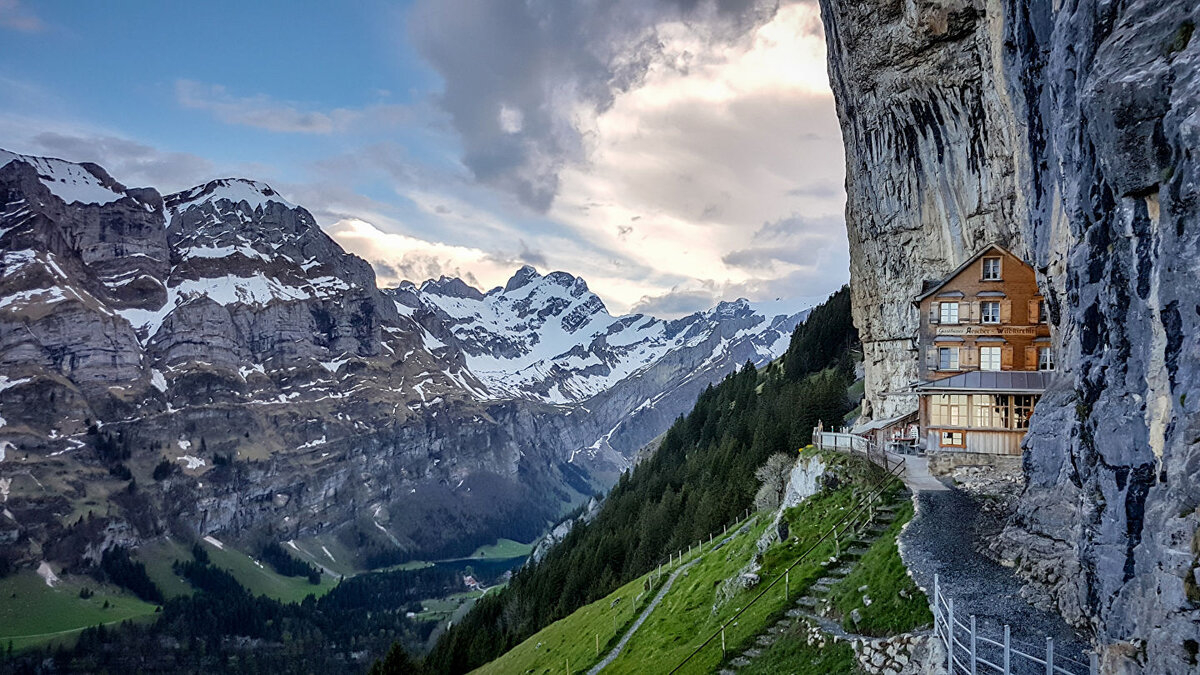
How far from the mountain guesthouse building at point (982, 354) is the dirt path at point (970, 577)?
29.0ft

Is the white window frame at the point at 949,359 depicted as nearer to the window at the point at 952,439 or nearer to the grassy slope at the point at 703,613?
the window at the point at 952,439

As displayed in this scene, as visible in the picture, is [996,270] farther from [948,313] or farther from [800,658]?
[800,658]

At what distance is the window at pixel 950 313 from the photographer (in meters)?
48.2

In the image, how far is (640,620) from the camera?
49.0 m

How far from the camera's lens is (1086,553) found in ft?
59.8

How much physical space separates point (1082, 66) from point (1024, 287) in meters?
32.8

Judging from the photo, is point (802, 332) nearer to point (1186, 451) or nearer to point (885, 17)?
point (885, 17)

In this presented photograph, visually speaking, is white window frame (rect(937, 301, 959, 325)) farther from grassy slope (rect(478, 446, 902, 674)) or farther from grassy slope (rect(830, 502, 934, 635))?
grassy slope (rect(830, 502, 934, 635))

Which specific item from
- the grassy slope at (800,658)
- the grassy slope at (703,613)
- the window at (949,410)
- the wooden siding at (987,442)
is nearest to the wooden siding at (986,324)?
the window at (949,410)

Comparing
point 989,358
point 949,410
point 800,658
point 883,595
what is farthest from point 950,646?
point 989,358

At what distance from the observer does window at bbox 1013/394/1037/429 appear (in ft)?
130

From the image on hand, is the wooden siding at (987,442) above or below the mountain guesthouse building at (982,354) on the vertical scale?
below

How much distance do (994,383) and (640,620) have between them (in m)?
26.6

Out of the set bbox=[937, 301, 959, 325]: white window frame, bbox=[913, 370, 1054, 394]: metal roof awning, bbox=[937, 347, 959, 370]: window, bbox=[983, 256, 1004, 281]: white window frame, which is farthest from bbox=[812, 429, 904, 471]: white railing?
bbox=[983, 256, 1004, 281]: white window frame
